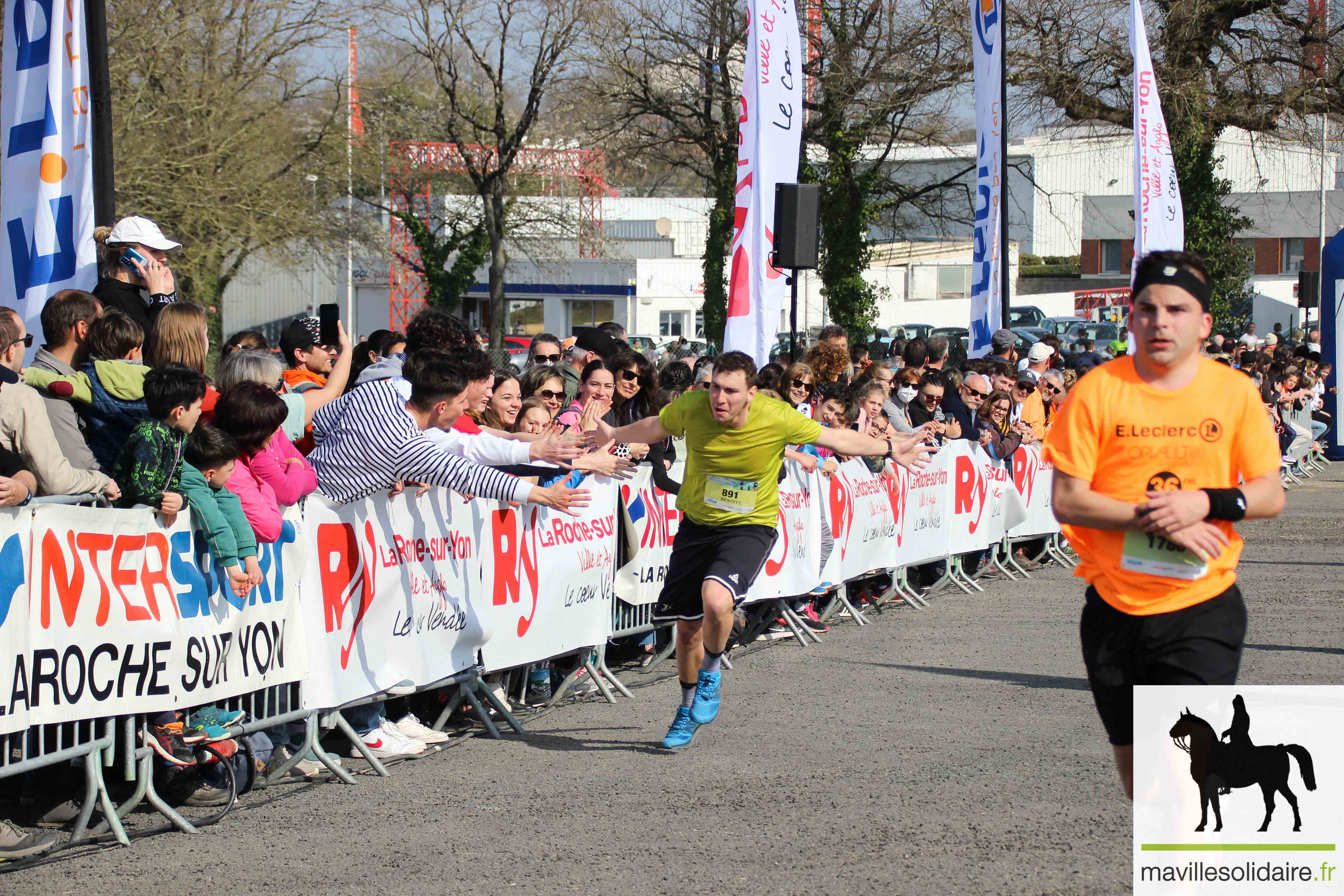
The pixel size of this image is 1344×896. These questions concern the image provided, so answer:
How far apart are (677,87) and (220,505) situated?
26468 mm

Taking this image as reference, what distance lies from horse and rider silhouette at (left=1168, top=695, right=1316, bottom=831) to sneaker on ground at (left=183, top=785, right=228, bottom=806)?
3.75 m

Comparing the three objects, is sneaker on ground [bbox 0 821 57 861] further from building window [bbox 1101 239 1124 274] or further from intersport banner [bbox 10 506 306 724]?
building window [bbox 1101 239 1124 274]

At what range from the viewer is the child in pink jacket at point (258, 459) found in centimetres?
596

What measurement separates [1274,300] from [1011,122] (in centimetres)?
3437

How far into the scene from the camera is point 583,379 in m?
9.29

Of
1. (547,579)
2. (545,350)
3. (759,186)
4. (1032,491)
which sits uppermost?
(759,186)

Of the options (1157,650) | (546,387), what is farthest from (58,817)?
(546,387)

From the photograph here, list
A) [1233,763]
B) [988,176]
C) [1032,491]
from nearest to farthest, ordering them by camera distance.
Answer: [1233,763] → [1032,491] → [988,176]

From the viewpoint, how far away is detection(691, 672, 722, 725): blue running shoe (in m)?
6.95

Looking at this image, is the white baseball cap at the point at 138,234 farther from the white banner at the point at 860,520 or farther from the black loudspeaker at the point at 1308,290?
the black loudspeaker at the point at 1308,290

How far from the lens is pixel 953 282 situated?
6781cm

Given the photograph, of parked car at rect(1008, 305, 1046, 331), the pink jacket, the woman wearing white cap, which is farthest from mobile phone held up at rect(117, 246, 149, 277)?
parked car at rect(1008, 305, 1046, 331)

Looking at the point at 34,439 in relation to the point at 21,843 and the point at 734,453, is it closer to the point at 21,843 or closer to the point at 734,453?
the point at 21,843

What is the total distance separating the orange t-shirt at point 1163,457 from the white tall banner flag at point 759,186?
24.1 ft
